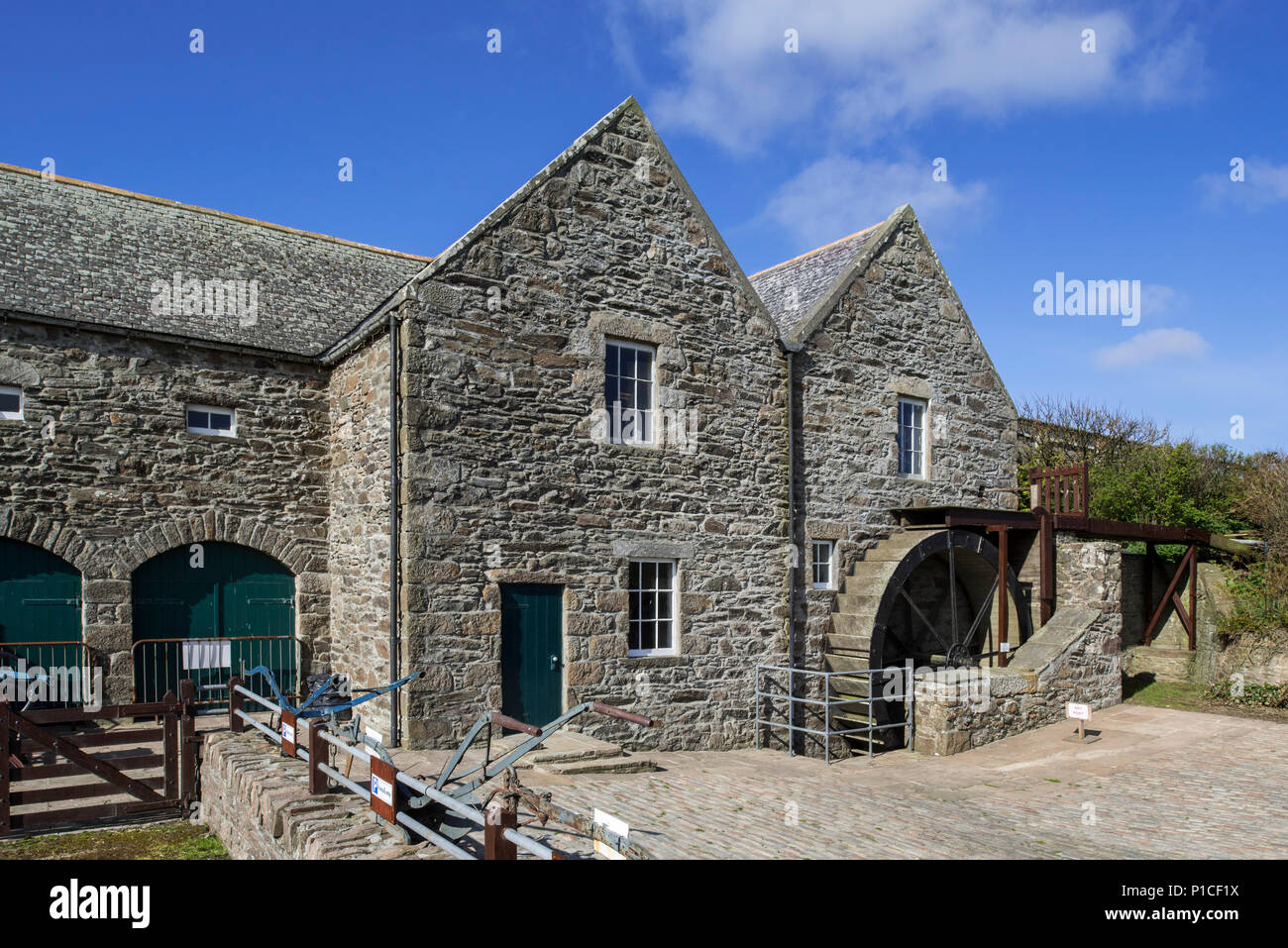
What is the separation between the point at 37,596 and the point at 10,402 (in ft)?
7.20

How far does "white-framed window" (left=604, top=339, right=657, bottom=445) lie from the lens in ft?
36.4

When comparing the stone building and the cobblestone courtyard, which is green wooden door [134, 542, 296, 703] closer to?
the stone building

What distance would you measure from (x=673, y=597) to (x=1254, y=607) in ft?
32.6

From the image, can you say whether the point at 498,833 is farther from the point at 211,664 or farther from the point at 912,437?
the point at 912,437

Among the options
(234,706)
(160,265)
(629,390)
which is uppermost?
(160,265)

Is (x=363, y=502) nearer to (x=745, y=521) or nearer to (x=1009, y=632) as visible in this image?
(x=745, y=521)

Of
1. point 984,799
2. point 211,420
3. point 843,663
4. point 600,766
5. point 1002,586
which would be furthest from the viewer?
point 1002,586

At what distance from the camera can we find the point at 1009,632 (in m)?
15.3

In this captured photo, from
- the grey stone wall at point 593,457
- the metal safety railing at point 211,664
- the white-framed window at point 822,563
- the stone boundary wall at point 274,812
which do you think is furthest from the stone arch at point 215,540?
the white-framed window at point 822,563

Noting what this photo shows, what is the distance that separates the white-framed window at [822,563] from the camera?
13.2 metres

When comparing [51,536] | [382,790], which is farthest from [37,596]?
[382,790]

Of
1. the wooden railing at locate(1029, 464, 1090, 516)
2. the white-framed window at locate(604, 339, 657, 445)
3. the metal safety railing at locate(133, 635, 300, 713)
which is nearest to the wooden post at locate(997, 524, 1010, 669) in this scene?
the wooden railing at locate(1029, 464, 1090, 516)

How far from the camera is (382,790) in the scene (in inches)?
224

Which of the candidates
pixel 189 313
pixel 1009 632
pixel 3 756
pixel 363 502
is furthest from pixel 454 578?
pixel 1009 632
